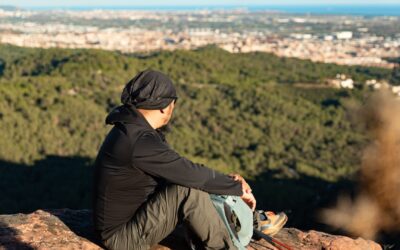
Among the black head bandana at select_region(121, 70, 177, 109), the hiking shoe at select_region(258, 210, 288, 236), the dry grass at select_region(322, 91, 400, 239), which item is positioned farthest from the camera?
the dry grass at select_region(322, 91, 400, 239)

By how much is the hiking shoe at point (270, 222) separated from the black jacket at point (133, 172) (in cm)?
88

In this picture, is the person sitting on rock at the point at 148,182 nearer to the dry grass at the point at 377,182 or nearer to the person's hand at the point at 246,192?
the person's hand at the point at 246,192

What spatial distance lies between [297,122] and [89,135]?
1136 cm

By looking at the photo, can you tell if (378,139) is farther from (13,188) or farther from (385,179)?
(13,188)

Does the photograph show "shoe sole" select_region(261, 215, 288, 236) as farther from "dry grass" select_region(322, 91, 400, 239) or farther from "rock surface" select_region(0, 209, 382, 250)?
"dry grass" select_region(322, 91, 400, 239)

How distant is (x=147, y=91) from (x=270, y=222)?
5.67ft

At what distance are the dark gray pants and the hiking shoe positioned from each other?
0.82 meters

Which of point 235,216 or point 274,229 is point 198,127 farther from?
point 235,216

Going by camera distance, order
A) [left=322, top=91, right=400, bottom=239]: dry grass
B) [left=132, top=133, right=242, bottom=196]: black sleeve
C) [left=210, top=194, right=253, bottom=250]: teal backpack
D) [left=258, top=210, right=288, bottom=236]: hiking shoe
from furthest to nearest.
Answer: [left=322, top=91, right=400, bottom=239]: dry grass, [left=258, top=210, right=288, bottom=236]: hiking shoe, [left=210, top=194, right=253, bottom=250]: teal backpack, [left=132, top=133, right=242, bottom=196]: black sleeve

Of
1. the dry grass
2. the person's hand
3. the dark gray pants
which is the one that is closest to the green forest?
the dry grass

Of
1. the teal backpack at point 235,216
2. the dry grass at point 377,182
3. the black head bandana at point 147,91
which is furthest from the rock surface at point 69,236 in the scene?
the dry grass at point 377,182

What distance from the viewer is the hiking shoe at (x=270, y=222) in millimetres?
3982

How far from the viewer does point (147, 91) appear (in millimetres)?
2990

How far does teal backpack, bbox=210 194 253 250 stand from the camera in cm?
326
